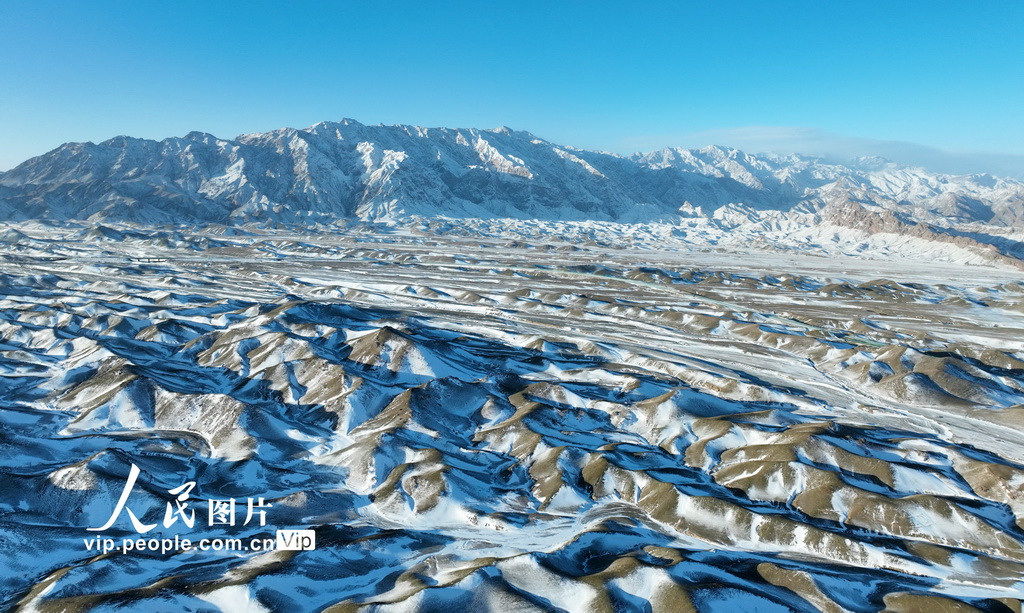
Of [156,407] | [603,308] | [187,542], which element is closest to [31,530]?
[187,542]

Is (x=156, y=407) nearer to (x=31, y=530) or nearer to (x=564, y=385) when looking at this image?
(x=31, y=530)

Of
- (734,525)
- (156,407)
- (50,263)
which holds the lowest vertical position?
(734,525)

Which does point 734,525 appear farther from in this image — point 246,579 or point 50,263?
point 50,263

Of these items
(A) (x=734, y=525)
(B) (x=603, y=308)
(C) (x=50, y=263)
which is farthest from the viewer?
(C) (x=50, y=263)

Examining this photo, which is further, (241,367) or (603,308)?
(603,308)

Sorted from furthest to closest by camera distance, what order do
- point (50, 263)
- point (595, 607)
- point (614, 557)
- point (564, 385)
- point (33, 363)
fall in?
point (50, 263) → point (33, 363) → point (564, 385) → point (614, 557) → point (595, 607)

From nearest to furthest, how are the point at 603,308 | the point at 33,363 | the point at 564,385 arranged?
the point at 564,385, the point at 33,363, the point at 603,308

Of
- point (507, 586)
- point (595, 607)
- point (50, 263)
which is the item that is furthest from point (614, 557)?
point (50, 263)

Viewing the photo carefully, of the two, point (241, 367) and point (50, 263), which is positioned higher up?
point (50, 263)

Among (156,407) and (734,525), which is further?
(156,407)
